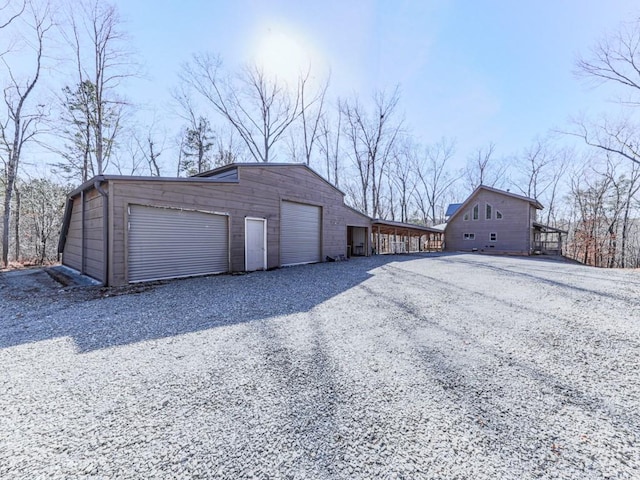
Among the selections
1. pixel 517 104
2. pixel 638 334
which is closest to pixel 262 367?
pixel 638 334

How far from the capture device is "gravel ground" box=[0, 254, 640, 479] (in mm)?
1396

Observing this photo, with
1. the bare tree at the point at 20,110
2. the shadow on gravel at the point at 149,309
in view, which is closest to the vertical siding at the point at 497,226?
the shadow on gravel at the point at 149,309

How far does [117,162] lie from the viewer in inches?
667

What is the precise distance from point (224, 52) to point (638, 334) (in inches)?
778

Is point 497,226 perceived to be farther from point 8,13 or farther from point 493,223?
point 8,13

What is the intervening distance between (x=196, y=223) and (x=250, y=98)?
14.5m

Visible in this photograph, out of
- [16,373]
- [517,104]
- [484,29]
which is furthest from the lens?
[517,104]

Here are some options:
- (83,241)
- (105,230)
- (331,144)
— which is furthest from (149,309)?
(331,144)

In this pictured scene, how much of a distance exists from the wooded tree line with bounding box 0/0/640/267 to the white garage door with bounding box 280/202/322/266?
32.8ft

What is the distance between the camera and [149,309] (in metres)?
4.25

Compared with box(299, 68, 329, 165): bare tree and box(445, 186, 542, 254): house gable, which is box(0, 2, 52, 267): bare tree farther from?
box(445, 186, 542, 254): house gable

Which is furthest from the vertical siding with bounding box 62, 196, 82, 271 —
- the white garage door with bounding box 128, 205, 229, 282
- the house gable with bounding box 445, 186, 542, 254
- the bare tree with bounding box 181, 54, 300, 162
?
the house gable with bounding box 445, 186, 542, 254

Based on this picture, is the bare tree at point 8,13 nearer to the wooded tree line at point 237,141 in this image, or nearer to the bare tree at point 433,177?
the wooded tree line at point 237,141

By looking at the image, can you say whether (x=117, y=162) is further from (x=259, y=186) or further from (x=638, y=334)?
(x=638, y=334)
